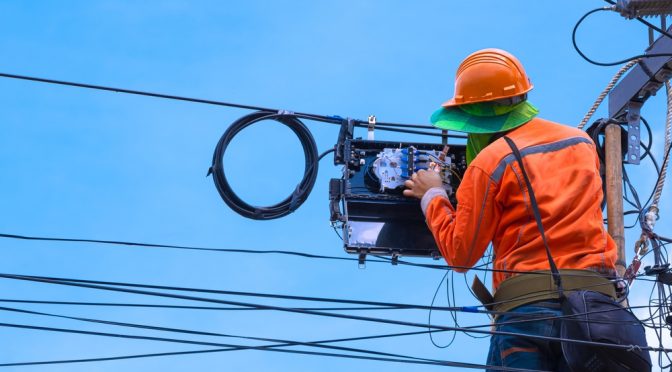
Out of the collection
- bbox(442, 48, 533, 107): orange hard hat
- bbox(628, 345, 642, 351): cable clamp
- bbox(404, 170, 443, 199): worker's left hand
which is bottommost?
bbox(628, 345, 642, 351): cable clamp

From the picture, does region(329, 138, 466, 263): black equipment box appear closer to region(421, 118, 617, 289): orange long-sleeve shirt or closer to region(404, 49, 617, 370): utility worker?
region(404, 49, 617, 370): utility worker

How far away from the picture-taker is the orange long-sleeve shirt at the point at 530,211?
7605 millimetres

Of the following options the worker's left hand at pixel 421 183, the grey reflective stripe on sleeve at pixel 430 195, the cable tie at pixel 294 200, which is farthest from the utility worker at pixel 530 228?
the cable tie at pixel 294 200

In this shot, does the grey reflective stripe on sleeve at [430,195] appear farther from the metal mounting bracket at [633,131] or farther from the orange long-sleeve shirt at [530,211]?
the metal mounting bracket at [633,131]

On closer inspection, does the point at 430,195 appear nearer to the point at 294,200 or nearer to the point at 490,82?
the point at 490,82

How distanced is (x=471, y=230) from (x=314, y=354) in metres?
1.13

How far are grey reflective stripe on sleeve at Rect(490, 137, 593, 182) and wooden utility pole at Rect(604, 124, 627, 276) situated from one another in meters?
0.95

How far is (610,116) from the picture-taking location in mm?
9383

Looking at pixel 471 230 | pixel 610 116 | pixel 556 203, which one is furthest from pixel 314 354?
pixel 610 116

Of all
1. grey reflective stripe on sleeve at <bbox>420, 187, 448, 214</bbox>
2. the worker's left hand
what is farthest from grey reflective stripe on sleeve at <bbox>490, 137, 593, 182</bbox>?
the worker's left hand

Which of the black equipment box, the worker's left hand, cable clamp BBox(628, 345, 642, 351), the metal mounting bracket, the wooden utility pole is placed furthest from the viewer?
the metal mounting bracket

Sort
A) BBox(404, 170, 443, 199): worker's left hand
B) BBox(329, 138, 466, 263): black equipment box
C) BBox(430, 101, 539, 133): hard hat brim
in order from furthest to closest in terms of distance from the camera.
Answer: BBox(329, 138, 466, 263): black equipment box, BBox(404, 170, 443, 199): worker's left hand, BBox(430, 101, 539, 133): hard hat brim

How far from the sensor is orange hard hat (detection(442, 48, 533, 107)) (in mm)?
8273

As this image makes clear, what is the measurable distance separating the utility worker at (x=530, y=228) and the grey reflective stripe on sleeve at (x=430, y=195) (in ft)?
0.43
